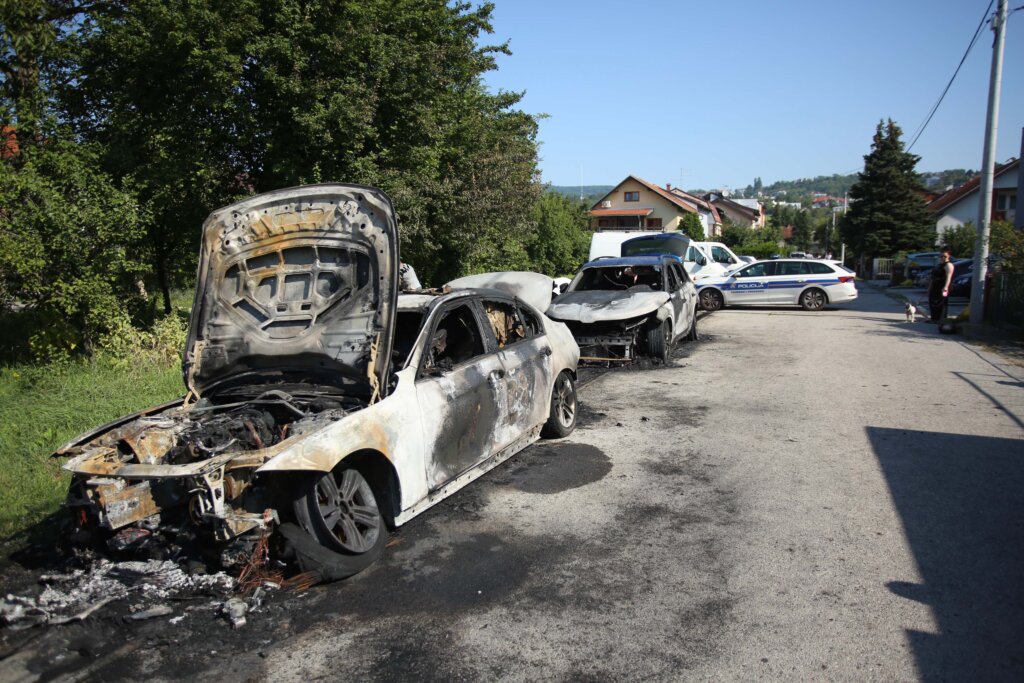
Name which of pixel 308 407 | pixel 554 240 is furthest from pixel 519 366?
pixel 554 240

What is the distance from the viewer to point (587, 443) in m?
7.52

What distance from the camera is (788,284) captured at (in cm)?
2094

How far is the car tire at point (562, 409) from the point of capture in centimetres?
733

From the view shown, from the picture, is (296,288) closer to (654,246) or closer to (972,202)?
Result: (654,246)

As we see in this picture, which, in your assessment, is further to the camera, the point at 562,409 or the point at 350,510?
the point at 562,409

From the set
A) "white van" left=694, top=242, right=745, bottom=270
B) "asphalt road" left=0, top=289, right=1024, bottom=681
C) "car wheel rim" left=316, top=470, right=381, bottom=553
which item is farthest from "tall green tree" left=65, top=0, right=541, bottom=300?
"white van" left=694, top=242, right=745, bottom=270

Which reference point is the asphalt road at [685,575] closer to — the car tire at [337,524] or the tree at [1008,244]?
the car tire at [337,524]

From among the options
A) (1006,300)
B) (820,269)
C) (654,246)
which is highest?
(654,246)

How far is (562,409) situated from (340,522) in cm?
344

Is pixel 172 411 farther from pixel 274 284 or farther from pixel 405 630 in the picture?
pixel 405 630

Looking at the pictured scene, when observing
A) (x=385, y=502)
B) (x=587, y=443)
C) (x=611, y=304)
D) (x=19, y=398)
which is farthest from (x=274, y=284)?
(x=611, y=304)

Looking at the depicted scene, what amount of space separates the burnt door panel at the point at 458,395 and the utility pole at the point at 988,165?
1481 centimetres

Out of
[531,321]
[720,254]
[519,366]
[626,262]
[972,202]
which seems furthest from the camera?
[972,202]

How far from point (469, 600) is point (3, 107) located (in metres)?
10.5
